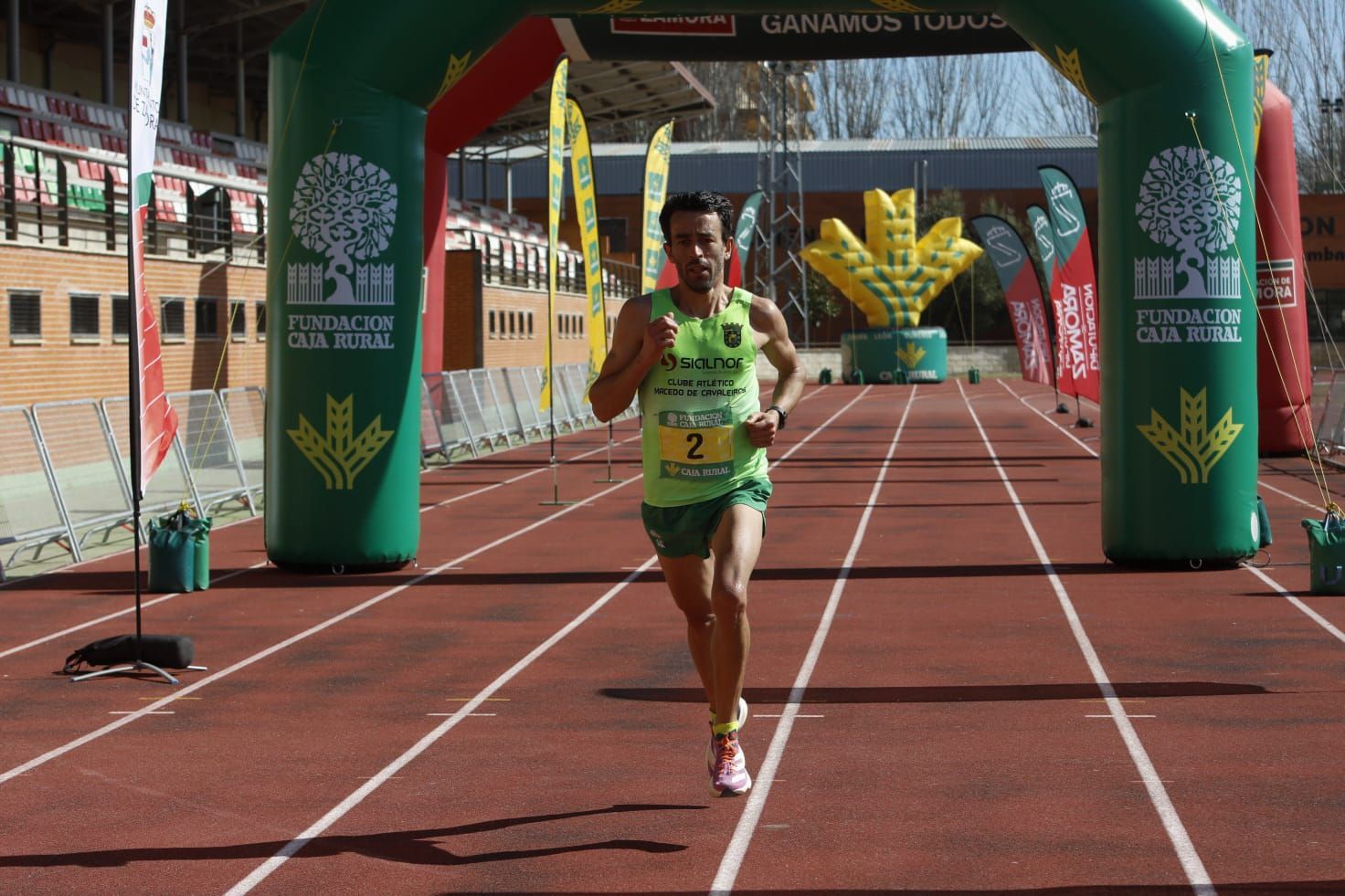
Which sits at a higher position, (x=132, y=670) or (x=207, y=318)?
(x=207, y=318)

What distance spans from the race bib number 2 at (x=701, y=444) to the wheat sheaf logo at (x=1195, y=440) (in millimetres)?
7735

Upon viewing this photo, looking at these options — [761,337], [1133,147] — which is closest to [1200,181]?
[1133,147]

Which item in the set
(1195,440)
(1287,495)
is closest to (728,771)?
(1195,440)

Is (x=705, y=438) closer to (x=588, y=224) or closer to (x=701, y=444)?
(x=701, y=444)

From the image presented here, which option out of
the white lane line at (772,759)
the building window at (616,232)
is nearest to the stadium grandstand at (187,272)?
the white lane line at (772,759)

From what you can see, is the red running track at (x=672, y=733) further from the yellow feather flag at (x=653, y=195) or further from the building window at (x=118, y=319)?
the building window at (x=118, y=319)

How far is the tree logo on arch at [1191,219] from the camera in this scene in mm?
13430

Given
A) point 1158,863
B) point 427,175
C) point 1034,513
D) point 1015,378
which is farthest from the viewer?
point 1015,378

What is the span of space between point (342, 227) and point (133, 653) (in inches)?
182

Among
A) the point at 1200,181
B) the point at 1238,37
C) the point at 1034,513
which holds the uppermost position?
the point at 1238,37

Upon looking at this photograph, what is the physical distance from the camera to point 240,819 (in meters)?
6.44

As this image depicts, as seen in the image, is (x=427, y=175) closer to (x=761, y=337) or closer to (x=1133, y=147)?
(x=1133, y=147)

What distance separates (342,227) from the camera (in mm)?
13406

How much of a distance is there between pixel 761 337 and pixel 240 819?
8.39ft
